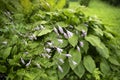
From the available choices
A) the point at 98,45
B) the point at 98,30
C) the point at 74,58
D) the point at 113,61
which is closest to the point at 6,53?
the point at 74,58

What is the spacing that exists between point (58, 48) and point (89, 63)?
0.94m

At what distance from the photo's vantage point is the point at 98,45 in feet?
15.5

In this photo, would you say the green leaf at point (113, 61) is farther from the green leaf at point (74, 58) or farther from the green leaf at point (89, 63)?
the green leaf at point (74, 58)

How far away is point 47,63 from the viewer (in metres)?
4.39

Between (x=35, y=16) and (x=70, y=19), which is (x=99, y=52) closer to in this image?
(x=70, y=19)

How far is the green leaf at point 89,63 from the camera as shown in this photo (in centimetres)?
470

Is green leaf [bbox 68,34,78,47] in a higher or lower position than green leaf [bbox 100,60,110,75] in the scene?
higher

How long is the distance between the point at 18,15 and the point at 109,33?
5.71 feet

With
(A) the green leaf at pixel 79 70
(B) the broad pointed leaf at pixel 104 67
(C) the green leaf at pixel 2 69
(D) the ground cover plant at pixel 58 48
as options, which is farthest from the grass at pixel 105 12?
(C) the green leaf at pixel 2 69

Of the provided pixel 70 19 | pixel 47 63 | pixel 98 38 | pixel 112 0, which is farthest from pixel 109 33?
pixel 112 0

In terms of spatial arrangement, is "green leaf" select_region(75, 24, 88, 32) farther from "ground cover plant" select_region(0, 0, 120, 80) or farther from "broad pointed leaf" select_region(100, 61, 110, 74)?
"broad pointed leaf" select_region(100, 61, 110, 74)

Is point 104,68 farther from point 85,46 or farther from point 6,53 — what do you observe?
point 6,53

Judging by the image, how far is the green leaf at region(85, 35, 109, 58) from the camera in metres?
4.77

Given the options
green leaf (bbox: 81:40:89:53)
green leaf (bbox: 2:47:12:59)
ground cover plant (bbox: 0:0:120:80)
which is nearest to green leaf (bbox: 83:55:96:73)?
ground cover plant (bbox: 0:0:120:80)
